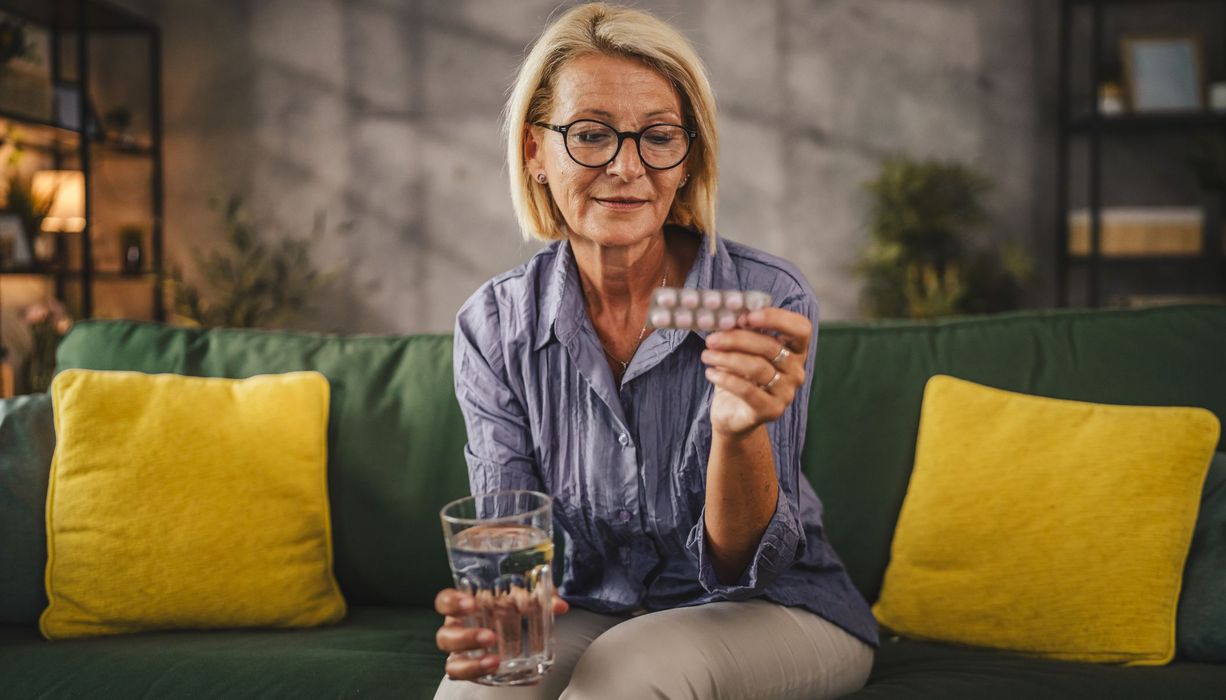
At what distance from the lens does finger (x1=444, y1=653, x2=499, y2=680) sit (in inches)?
35.9

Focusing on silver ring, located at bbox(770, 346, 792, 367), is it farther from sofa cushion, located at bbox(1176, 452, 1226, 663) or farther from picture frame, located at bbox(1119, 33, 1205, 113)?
picture frame, located at bbox(1119, 33, 1205, 113)

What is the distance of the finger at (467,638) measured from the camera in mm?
902

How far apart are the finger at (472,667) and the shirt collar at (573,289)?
54cm

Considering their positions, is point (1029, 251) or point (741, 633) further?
point (1029, 251)

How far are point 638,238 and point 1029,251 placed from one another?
3.74 m

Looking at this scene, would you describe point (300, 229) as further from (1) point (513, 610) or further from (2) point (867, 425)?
(1) point (513, 610)

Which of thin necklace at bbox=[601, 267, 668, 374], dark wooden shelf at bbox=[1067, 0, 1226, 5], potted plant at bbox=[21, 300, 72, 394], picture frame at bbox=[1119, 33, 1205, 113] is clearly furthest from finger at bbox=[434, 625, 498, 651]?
dark wooden shelf at bbox=[1067, 0, 1226, 5]

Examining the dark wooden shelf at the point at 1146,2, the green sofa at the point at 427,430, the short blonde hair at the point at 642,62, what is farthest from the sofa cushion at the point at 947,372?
the dark wooden shelf at the point at 1146,2

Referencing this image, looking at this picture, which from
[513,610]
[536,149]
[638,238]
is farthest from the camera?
[536,149]

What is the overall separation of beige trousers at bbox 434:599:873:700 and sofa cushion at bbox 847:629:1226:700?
0.27 feet

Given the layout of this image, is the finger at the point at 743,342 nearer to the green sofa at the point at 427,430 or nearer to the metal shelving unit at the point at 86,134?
the green sofa at the point at 427,430

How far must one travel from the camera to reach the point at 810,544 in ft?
4.39

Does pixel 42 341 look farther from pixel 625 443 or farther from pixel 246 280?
pixel 625 443

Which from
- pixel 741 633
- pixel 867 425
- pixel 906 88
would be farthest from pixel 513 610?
pixel 906 88
